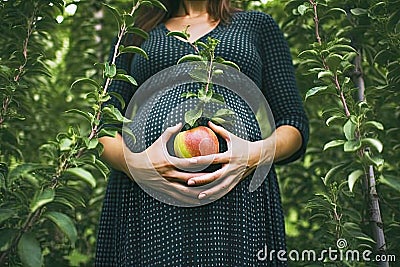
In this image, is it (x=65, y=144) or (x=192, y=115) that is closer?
(x=65, y=144)

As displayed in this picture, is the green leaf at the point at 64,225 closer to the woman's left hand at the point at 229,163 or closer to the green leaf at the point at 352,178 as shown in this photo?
the woman's left hand at the point at 229,163

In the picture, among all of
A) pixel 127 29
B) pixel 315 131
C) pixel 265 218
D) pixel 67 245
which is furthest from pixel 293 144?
pixel 67 245

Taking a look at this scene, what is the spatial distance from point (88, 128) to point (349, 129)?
0.44 m

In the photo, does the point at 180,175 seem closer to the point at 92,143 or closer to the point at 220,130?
the point at 220,130

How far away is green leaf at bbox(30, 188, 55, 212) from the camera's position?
36.5 inches

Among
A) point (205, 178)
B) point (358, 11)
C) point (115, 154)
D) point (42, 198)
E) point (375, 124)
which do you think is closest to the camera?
point (42, 198)

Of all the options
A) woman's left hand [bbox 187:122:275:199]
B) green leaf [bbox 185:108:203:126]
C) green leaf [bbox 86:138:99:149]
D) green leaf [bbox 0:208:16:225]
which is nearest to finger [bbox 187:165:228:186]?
woman's left hand [bbox 187:122:275:199]

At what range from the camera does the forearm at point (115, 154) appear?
4.24 feet

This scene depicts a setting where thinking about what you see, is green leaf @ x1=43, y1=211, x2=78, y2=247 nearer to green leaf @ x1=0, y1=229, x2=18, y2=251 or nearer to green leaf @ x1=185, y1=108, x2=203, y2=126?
green leaf @ x1=0, y1=229, x2=18, y2=251

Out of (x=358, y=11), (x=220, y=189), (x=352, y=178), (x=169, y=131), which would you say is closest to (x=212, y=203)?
(x=220, y=189)

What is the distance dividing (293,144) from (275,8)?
910mm

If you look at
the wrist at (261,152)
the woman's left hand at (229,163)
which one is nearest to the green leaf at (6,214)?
the woman's left hand at (229,163)

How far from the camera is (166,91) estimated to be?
1327 mm

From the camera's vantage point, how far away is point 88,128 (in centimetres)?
110
